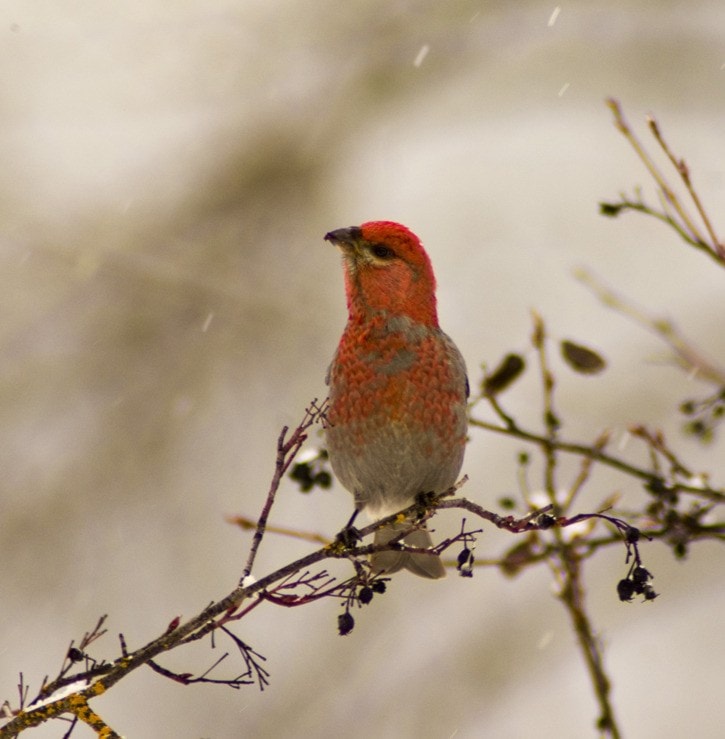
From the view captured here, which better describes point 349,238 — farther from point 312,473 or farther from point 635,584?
point 635,584

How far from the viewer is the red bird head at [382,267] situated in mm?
3453

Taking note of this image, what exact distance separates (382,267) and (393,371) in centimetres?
38

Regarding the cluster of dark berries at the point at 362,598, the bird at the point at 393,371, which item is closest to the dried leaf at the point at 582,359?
the bird at the point at 393,371

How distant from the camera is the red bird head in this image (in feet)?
11.3

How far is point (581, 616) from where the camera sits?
9.04 feet

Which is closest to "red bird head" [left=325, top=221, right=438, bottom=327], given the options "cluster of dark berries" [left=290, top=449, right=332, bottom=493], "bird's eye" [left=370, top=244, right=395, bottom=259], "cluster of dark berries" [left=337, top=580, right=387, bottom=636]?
"bird's eye" [left=370, top=244, right=395, bottom=259]

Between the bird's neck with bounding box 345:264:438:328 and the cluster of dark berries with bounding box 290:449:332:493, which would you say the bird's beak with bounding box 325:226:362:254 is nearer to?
the bird's neck with bounding box 345:264:438:328

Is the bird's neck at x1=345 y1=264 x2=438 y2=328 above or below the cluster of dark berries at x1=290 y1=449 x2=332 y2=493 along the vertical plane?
above

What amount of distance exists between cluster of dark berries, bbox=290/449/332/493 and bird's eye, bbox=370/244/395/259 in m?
0.73

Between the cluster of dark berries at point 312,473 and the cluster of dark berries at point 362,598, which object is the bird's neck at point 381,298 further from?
the cluster of dark berries at point 362,598

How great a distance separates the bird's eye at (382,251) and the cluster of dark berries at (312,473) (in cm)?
73

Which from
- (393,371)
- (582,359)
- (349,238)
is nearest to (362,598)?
(582,359)

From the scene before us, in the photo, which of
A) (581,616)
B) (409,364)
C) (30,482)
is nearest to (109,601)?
(30,482)

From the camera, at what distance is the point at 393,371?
351cm
